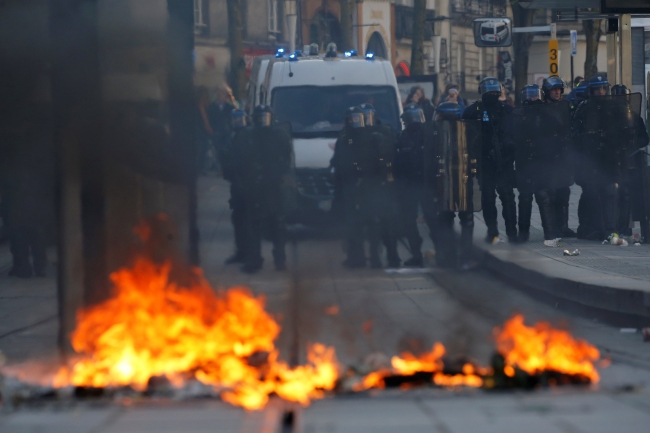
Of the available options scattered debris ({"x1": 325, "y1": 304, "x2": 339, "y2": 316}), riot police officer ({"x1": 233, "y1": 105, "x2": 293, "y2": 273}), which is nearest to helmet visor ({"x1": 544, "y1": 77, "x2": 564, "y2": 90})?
riot police officer ({"x1": 233, "y1": 105, "x2": 293, "y2": 273})

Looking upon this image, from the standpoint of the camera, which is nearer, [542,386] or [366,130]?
[542,386]

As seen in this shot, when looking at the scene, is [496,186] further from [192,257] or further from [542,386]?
[542,386]

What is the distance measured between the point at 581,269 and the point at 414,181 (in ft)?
8.69

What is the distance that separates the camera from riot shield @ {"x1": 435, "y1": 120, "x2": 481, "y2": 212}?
1109 centimetres

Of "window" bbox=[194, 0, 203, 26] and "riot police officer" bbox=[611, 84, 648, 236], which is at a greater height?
"window" bbox=[194, 0, 203, 26]

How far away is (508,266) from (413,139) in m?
1.96

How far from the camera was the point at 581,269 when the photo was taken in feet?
30.6

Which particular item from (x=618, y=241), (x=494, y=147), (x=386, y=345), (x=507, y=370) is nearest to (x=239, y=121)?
(x=386, y=345)

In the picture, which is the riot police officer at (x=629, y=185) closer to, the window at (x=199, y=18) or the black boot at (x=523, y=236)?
the black boot at (x=523, y=236)

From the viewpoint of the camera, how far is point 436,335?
22.6 feet

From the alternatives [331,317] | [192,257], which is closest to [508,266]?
[331,317]

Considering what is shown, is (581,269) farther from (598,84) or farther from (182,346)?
(182,346)

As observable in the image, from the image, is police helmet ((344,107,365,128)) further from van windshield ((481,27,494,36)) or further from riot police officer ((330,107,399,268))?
van windshield ((481,27,494,36))

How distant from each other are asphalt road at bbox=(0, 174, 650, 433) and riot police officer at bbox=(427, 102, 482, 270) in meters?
0.45
